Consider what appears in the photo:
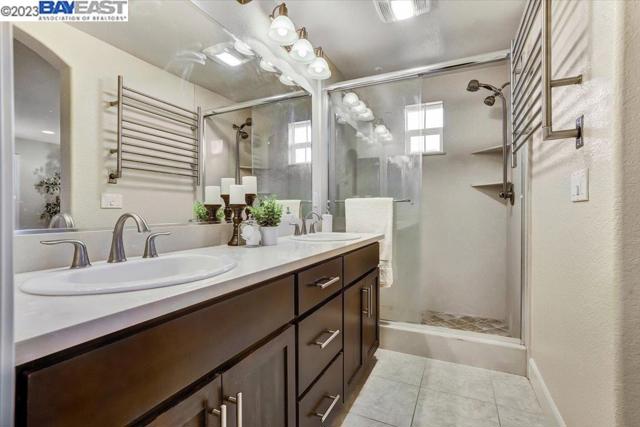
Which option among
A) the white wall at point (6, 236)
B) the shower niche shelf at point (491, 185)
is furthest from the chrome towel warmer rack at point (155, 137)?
the shower niche shelf at point (491, 185)

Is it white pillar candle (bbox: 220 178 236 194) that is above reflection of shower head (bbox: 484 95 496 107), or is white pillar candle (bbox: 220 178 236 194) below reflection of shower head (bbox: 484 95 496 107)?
below

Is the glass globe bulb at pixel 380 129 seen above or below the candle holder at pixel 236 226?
above

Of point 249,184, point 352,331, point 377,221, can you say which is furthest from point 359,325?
point 249,184

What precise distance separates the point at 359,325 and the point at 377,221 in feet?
2.82

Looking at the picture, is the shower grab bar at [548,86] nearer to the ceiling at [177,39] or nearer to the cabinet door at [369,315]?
the cabinet door at [369,315]

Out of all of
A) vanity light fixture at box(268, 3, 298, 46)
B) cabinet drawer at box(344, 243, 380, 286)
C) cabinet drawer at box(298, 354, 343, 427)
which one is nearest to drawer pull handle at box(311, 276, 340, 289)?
cabinet drawer at box(344, 243, 380, 286)

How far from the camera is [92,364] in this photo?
1.51 ft

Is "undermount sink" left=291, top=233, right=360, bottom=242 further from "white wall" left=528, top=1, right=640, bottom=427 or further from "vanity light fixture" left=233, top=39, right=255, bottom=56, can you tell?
"vanity light fixture" left=233, top=39, right=255, bottom=56

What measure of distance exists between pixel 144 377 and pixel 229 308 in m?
0.22

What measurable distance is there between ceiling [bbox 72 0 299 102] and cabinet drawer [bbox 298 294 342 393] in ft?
3.75

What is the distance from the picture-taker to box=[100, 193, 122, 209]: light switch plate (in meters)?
0.98

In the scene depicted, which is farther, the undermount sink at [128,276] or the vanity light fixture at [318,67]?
the vanity light fixture at [318,67]

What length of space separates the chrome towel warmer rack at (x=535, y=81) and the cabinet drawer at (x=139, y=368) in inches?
46.2

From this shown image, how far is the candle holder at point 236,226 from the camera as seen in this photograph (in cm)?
143
